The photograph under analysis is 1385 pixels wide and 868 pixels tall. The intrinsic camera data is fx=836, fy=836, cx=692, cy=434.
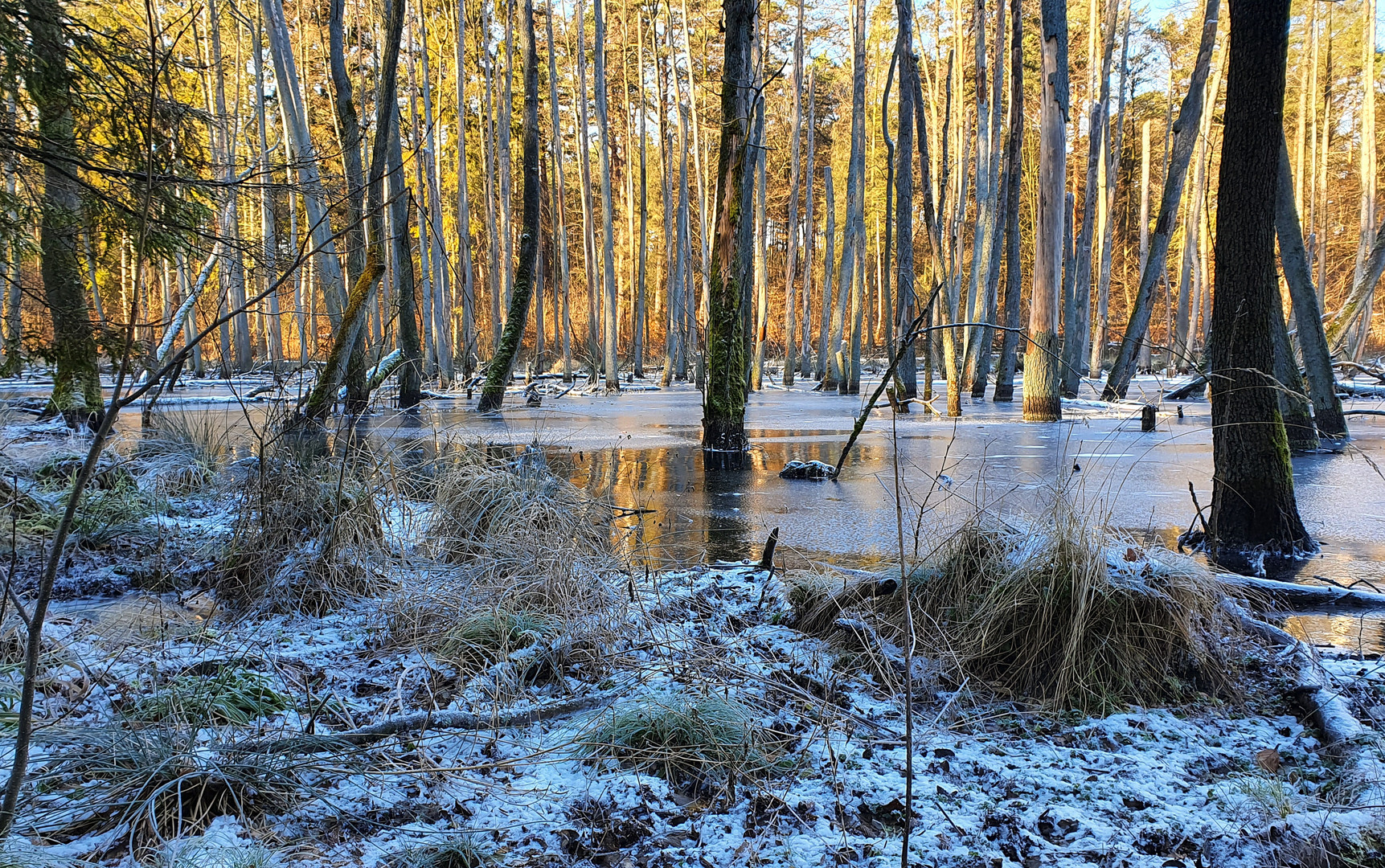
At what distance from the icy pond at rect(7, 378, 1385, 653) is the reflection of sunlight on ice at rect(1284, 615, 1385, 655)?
0.04ft

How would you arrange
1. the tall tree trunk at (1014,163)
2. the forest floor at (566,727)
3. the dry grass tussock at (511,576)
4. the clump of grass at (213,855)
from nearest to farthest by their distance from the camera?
1. the clump of grass at (213,855)
2. the forest floor at (566,727)
3. the dry grass tussock at (511,576)
4. the tall tree trunk at (1014,163)

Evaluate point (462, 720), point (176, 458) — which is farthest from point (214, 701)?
point (176, 458)

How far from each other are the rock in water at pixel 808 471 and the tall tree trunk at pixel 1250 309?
12.1 ft

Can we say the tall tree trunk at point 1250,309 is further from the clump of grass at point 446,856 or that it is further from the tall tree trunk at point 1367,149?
the tall tree trunk at point 1367,149

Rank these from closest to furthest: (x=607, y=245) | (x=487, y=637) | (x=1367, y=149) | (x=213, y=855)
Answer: (x=213, y=855), (x=487, y=637), (x=607, y=245), (x=1367, y=149)

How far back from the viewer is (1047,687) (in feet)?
9.37

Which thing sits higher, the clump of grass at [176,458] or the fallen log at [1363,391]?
the fallen log at [1363,391]

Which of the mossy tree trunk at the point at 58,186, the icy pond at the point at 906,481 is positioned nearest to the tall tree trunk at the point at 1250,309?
the icy pond at the point at 906,481

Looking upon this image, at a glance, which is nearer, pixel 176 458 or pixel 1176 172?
pixel 176 458

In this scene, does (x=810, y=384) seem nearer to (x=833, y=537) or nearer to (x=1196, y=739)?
(x=833, y=537)

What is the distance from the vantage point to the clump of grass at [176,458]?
19.7 feet

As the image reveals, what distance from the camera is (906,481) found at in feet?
20.3

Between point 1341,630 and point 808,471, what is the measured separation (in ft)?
15.5

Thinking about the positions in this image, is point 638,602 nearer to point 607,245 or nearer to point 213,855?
point 213,855
